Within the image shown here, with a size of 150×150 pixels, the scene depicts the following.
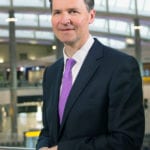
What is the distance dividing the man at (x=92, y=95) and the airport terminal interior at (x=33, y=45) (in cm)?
1347

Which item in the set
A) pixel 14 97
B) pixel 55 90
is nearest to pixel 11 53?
pixel 14 97

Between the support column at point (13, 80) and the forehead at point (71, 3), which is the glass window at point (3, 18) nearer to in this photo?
the support column at point (13, 80)

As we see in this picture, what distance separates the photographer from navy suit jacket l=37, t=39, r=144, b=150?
4.90 feet

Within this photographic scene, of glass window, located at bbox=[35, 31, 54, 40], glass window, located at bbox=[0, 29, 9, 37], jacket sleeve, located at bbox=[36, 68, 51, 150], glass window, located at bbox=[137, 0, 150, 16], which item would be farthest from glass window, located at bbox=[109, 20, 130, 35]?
jacket sleeve, located at bbox=[36, 68, 51, 150]

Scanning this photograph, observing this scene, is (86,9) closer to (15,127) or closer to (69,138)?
(69,138)

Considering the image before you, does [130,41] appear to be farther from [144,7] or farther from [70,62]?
[70,62]

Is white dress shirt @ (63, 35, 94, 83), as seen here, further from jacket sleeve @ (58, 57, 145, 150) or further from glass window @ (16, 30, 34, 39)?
glass window @ (16, 30, 34, 39)

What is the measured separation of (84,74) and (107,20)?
18167 mm

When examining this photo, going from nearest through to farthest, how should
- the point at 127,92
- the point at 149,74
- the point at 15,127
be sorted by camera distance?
the point at 127,92
the point at 149,74
the point at 15,127

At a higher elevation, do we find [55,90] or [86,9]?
[86,9]

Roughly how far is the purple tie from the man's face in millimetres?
91

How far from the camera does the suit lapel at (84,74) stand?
5.15 ft

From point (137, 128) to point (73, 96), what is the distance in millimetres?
262

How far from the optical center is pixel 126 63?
1.54 m
